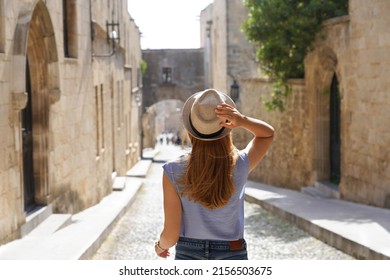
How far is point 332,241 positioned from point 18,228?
3.71 meters

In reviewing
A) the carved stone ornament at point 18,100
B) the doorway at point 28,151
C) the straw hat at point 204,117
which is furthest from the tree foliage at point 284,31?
the straw hat at point 204,117

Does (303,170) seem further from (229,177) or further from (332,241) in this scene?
(229,177)

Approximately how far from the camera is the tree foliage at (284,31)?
14.0 m

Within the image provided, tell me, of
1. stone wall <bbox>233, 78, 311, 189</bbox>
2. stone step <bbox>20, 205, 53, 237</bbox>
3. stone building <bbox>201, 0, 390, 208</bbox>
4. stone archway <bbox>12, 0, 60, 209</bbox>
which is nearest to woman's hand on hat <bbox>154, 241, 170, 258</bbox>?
stone step <bbox>20, 205, 53, 237</bbox>

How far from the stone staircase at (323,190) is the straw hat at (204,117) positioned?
31.6ft

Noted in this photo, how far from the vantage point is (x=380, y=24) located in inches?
414

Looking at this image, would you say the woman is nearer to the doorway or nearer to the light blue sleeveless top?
the light blue sleeveless top

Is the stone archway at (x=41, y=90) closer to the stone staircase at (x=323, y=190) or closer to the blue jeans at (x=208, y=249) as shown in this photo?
the stone staircase at (x=323, y=190)

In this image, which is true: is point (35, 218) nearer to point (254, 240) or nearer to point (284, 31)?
point (254, 240)

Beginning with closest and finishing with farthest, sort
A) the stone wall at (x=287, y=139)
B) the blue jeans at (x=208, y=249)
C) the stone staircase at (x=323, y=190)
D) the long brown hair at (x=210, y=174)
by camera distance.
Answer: the long brown hair at (x=210, y=174) → the blue jeans at (x=208, y=249) → the stone staircase at (x=323, y=190) → the stone wall at (x=287, y=139)

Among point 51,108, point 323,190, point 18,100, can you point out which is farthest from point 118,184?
point 18,100

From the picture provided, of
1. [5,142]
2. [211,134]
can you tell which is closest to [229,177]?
[211,134]

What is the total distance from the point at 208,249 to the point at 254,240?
6.09m

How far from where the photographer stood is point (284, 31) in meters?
14.5
